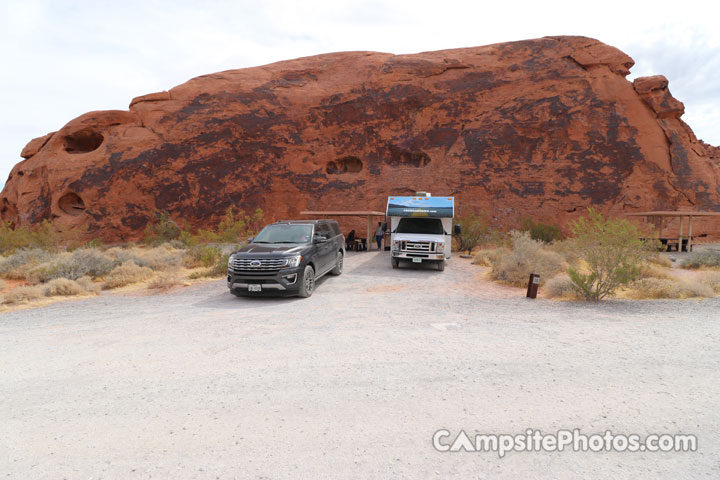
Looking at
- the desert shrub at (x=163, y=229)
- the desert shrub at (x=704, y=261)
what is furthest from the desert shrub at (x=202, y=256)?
the desert shrub at (x=704, y=261)

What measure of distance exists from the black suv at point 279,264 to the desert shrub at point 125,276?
4.30 metres

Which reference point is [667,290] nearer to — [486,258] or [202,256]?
[486,258]

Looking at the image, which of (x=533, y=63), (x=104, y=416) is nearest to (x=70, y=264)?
(x=104, y=416)

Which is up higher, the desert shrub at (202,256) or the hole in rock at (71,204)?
the hole in rock at (71,204)

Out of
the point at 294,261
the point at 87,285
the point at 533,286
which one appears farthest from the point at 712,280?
the point at 87,285

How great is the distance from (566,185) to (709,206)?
9.65 m

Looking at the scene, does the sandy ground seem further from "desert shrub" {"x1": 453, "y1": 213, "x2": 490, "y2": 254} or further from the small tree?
"desert shrub" {"x1": 453, "y1": 213, "x2": 490, "y2": 254}

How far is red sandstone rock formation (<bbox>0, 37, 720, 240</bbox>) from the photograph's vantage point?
26.6 metres

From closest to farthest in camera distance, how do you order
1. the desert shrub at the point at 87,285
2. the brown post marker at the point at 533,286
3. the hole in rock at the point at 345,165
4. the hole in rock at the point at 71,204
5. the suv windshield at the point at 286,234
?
the brown post marker at the point at 533,286
the desert shrub at the point at 87,285
the suv windshield at the point at 286,234
the hole in rock at the point at 71,204
the hole in rock at the point at 345,165

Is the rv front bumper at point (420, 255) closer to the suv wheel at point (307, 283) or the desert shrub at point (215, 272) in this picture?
the suv wheel at point (307, 283)

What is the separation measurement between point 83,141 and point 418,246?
31.7m

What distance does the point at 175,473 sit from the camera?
2.60 m

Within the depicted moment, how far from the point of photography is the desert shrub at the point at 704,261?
14.1 metres

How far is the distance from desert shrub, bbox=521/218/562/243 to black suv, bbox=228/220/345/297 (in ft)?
59.3
